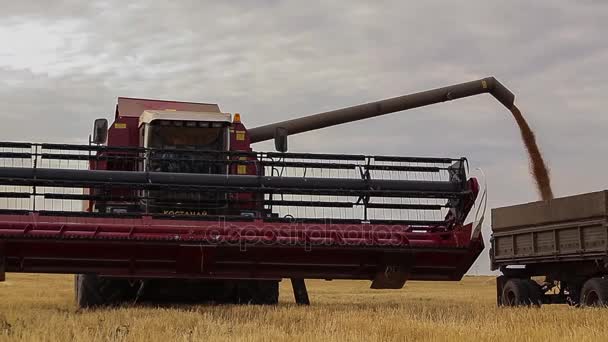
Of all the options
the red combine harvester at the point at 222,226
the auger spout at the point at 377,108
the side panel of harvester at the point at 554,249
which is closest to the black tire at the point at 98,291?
the red combine harvester at the point at 222,226

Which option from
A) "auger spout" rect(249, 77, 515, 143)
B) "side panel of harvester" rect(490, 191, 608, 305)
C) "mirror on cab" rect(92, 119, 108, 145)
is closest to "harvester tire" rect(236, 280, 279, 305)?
"mirror on cab" rect(92, 119, 108, 145)

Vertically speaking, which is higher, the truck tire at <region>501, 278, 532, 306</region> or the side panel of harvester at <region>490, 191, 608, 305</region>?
the side panel of harvester at <region>490, 191, 608, 305</region>

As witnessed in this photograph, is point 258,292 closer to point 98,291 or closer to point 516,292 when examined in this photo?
point 98,291

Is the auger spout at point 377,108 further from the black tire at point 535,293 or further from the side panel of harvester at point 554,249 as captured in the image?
the black tire at point 535,293

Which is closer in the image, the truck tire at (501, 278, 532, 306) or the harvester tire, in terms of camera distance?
the harvester tire

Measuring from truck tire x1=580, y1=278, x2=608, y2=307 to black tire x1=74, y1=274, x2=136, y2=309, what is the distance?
275 inches

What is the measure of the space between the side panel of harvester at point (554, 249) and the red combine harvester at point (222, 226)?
112 inches

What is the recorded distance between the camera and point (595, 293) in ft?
43.8

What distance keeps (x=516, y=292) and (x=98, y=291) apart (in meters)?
7.54

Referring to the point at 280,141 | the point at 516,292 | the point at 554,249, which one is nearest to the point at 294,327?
the point at 280,141

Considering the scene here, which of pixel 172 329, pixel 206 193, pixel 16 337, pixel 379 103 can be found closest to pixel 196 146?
pixel 206 193

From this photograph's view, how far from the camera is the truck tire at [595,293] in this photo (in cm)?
1290

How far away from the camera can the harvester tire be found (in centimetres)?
1268

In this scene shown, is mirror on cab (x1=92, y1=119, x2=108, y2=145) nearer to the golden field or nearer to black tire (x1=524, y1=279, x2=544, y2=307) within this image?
the golden field
